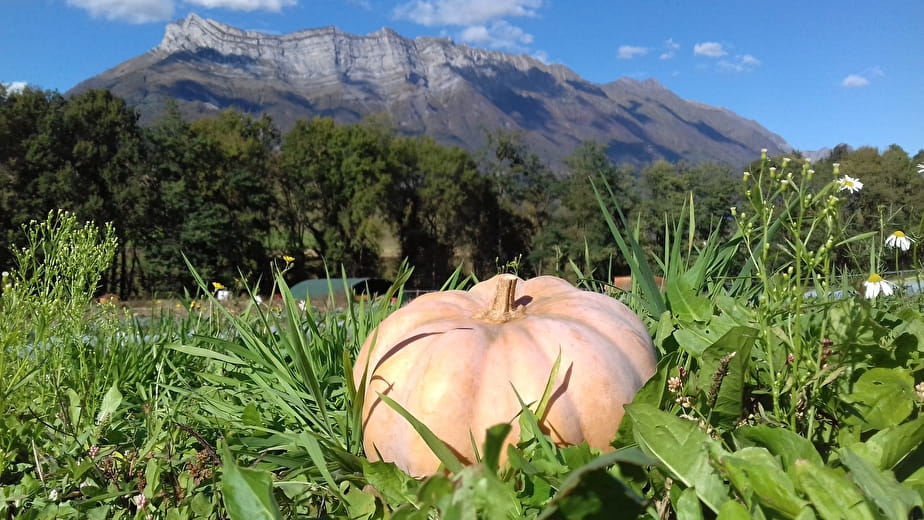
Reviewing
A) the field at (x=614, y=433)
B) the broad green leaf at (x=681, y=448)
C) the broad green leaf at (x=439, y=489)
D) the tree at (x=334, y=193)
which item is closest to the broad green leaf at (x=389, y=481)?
the field at (x=614, y=433)

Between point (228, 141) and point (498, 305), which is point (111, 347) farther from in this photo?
point (228, 141)

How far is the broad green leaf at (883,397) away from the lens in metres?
1.43

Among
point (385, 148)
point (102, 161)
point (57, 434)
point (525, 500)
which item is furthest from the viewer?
point (385, 148)

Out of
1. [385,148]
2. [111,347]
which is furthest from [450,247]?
[111,347]

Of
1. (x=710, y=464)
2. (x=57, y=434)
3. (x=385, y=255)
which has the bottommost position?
(x=385, y=255)

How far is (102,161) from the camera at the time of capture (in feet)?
117

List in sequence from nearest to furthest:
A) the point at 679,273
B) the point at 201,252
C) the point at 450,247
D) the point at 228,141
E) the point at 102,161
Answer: the point at 679,273
the point at 102,161
the point at 201,252
the point at 228,141
the point at 450,247

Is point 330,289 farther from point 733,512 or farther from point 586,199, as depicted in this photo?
point 586,199

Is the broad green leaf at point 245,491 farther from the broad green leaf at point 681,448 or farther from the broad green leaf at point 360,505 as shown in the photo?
the broad green leaf at point 681,448

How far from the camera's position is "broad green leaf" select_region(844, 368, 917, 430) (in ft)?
4.70

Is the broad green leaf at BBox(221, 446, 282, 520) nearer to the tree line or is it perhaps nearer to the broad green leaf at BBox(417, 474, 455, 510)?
the broad green leaf at BBox(417, 474, 455, 510)

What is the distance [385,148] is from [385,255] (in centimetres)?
863

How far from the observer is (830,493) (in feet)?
3.42

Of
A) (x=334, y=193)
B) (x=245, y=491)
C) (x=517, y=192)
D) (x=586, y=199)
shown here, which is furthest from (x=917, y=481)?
(x=517, y=192)
